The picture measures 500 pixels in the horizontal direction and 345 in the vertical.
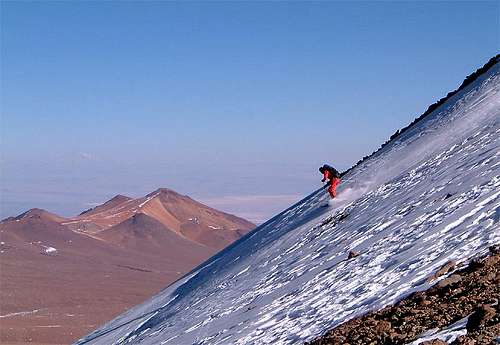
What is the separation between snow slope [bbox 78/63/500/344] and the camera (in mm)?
10719

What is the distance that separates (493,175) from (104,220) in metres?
121

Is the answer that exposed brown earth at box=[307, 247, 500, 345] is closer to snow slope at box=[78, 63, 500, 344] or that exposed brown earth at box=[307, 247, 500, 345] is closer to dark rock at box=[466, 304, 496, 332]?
dark rock at box=[466, 304, 496, 332]

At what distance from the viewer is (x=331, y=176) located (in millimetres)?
21047

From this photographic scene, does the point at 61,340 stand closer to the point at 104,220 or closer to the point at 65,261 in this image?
the point at 65,261

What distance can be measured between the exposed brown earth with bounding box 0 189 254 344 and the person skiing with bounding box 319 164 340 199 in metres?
30.3

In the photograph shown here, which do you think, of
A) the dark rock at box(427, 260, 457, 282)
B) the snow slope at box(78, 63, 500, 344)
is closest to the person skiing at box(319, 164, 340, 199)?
the snow slope at box(78, 63, 500, 344)

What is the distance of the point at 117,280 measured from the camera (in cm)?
8138

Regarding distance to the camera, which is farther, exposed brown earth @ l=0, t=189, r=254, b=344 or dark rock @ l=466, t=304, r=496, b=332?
exposed brown earth @ l=0, t=189, r=254, b=344

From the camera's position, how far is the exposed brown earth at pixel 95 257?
189 ft

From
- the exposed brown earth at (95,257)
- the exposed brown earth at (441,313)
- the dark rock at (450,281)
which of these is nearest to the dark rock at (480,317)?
the exposed brown earth at (441,313)

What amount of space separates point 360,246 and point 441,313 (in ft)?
18.7

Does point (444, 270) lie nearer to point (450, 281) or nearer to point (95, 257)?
point (450, 281)

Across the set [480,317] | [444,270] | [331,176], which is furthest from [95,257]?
[480,317]

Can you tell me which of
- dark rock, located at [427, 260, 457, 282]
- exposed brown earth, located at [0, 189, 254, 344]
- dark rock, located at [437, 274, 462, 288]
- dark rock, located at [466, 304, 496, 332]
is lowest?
dark rock, located at [466, 304, 496, 332]
